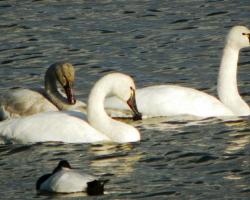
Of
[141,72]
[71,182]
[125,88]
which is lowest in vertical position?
[71,182]

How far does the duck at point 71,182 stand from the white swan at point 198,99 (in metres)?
4.72

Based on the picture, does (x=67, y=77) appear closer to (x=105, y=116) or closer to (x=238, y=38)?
(x=105, y=116)

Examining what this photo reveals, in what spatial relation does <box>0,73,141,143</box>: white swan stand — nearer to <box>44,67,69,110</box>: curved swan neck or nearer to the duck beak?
the duck beak

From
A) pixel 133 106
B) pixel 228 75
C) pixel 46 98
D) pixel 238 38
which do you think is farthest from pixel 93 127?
pixel 238 38

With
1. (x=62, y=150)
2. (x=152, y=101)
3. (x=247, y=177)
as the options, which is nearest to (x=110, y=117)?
(x=152, y=101)

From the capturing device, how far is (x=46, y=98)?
21.0 m

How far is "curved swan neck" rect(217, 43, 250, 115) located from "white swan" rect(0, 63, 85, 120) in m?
2.07

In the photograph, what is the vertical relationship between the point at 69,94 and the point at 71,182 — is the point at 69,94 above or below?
above

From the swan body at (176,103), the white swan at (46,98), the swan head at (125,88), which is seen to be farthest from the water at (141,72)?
the white swan at (46,98)

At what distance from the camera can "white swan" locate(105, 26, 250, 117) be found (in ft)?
66.6

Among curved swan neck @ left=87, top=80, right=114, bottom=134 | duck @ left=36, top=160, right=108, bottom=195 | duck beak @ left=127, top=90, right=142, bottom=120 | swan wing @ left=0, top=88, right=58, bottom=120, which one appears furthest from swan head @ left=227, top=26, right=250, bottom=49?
duck @ left=36, top=160, right=108, bottom=195

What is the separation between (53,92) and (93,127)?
Result: 2.45m

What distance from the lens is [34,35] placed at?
85.6 ft

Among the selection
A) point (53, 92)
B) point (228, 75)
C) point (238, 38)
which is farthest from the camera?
point (53, 92)
